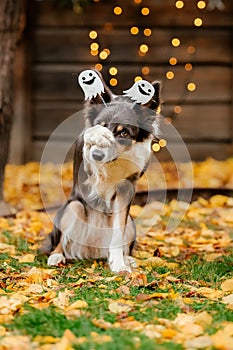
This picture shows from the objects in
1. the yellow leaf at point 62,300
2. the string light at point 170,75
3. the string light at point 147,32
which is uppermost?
the string light at point 147,32

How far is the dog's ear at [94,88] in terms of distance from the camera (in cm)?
378

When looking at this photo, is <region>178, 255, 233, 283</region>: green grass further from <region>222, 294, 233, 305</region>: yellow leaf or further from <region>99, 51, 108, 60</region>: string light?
<region>99, 51, 108, 60</region>: string light

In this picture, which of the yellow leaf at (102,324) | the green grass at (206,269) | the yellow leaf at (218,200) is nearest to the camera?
the yellow leaf at (102,324)

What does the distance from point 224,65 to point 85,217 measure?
4811 millimetres

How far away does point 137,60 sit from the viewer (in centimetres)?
820

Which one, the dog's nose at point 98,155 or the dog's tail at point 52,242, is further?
the dog's tail at point 52,242

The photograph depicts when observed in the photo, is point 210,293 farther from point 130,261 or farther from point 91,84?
point 91,84

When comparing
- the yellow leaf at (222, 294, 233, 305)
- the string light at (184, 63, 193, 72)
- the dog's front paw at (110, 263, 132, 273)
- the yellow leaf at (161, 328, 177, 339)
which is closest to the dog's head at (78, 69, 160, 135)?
the dog's front paw at (110, 263, 132, 273)

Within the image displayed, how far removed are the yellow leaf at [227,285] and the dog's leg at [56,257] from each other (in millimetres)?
1045

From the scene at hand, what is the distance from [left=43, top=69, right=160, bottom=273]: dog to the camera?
365 cm

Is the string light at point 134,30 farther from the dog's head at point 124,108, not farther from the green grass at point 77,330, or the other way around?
the green grass at point 77,330

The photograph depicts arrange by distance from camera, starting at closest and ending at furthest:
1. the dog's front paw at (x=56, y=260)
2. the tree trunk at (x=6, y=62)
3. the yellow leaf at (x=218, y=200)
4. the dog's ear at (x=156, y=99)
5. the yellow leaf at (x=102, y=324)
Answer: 1. the yellow leaf at (x=102, y=324)
2. the dog's ear at (x=156, y=99)
3. the dog's front paw at (x=56, y=260)
4. the tree trunk at (x=6, y=62)
5. the yellow leaf at (x=218, y=200)

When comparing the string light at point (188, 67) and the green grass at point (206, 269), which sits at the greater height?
the string light at point (188, 67)

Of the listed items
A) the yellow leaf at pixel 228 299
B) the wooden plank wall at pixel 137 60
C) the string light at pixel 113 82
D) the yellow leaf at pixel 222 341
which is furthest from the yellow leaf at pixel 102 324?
the string light at pixel 113 82
